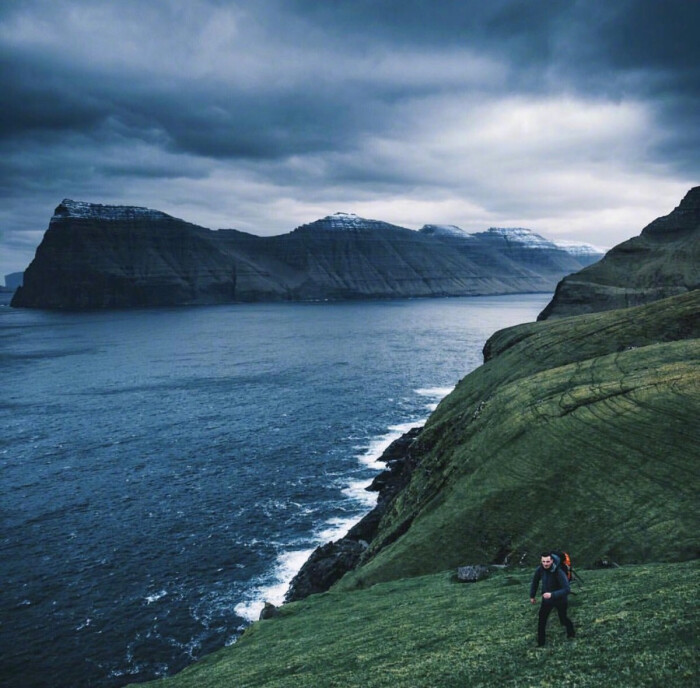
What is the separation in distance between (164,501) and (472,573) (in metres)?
45.1

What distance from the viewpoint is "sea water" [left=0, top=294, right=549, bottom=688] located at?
146 feet

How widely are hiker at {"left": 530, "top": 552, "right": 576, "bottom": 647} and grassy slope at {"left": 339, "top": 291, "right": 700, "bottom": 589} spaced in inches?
579

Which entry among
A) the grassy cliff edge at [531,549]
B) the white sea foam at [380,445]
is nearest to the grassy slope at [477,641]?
the grassy cliff edge at [531,549]

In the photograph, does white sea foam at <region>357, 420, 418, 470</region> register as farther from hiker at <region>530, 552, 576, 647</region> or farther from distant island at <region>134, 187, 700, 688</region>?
hiker at <region>530, 552, 576, 647</region>

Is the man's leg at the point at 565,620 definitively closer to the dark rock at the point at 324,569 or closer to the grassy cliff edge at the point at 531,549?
the grassy cliff edge at the point at 531,549

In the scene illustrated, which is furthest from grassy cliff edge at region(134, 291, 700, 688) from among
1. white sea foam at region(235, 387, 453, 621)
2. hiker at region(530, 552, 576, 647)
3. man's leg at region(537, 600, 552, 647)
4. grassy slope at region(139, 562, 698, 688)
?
white sea foam at region(235, 387, 453, 621)

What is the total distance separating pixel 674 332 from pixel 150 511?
A: 6722cm

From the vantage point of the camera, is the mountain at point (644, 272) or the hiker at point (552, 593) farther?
the mountain at point (644, 272)

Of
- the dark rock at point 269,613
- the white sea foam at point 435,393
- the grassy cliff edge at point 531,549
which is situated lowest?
the dark rock at point 269,613

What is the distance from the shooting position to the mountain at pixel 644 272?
447 ft

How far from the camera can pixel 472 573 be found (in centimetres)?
3562

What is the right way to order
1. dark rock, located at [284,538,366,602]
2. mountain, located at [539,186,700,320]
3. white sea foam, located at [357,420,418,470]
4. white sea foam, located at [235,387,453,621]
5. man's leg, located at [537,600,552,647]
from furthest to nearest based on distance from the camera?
mountain, located at [539,186,700,320], white sea foam, located at [357,420,418,470], white sea foam, located at [235,387,453,621], dark rock, located at [284,538,366,602], man's leg, located at [537,600,552,647]

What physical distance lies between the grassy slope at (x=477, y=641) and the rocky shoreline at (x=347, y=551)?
37.5 ft

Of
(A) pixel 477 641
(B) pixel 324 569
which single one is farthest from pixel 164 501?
(A) pixel 477 641
